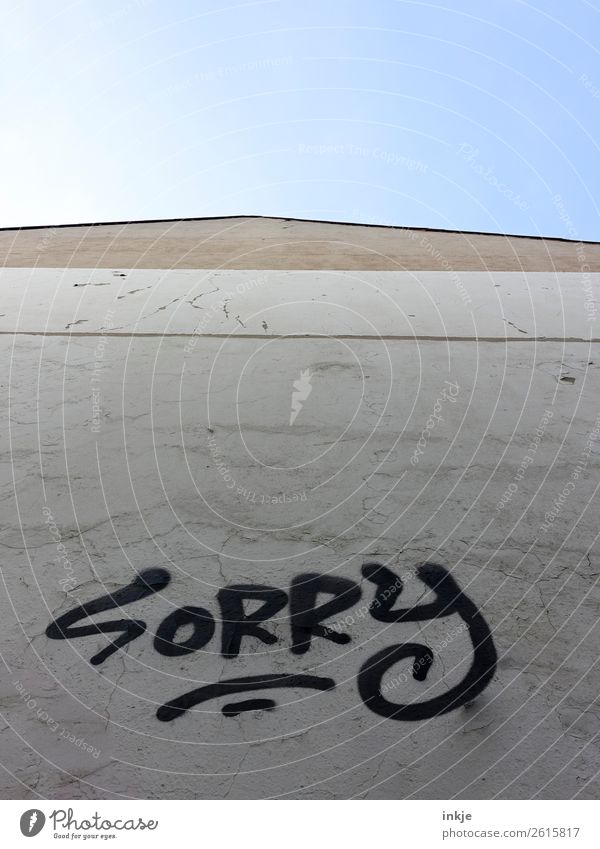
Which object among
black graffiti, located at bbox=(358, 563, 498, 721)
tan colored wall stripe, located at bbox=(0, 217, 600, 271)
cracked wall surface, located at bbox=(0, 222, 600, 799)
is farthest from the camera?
tan colored wall stripe, located at bbox=(0, 217, 600, 271)

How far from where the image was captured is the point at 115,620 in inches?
97.1

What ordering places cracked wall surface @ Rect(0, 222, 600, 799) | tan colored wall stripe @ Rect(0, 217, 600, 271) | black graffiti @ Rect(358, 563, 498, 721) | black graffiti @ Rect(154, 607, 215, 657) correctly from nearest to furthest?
cracked wall surface @ Rect(0, 222, 600, 799)
black graffiti @ Rect(358, 563, 498, 721)
black graffiti @ Rect(154, 607, 215, 657)
tan colored wall stripe @ Rect(0, 217, 600, 271)

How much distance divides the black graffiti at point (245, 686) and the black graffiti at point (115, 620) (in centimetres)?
31

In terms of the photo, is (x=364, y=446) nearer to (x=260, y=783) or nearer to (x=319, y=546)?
(x=319, y=546)

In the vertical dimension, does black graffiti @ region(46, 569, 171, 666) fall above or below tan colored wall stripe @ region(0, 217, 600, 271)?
below

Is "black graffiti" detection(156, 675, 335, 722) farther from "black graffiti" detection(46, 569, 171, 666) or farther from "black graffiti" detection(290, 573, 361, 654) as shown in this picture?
"black graffiti" detection(46, 569, 171, 666)

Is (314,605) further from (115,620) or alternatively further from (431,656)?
(115,620)

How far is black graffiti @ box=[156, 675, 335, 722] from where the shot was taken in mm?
2213

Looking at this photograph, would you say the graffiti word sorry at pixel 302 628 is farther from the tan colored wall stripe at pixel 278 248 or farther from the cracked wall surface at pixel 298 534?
the tan colored wall stripe at pixel 278 248

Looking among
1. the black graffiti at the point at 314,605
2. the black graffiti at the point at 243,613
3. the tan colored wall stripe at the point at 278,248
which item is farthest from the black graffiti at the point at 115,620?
the tan colored wall stripe at the point at 278,248

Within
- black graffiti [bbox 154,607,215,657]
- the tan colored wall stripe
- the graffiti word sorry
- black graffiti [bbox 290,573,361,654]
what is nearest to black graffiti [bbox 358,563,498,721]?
the graffiti word sorry

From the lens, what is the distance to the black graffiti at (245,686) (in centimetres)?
221

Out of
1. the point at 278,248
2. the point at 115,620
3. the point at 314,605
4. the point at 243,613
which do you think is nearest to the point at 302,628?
the point at 314,605

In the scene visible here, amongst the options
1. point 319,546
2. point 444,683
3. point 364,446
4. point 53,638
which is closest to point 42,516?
point 53,638
